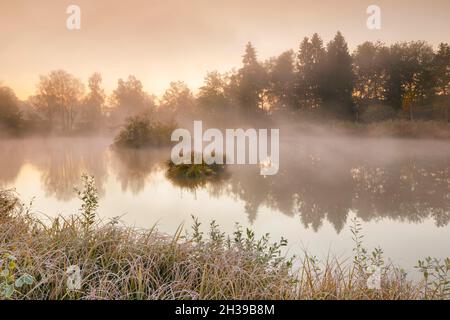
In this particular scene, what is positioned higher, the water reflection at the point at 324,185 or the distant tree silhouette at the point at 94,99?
the distant tree silhouette at the point at 94,99

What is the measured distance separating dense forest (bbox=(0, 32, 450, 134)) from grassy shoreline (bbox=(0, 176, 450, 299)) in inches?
666

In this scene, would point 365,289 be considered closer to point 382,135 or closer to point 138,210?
point 138,210

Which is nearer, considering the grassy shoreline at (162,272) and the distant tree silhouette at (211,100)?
the grassy shoreline at (162,272)

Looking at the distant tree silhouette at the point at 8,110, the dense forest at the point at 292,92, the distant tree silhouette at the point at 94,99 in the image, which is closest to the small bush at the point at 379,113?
the dense forest at the point at 292,92

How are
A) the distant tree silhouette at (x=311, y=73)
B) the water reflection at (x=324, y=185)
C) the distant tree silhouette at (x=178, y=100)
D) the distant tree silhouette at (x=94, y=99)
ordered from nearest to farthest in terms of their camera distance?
the water reflection at (x=324, y=185)
the distant tree silhouette at (x=311, y=73)
the distant tree silhouette at (x=94, y=99)
the distant tree silhouette at (x=178, y=100)

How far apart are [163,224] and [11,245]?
2.31 meters

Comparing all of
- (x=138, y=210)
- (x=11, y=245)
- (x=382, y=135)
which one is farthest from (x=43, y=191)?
(x=382, y=135)

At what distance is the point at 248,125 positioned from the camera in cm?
2830

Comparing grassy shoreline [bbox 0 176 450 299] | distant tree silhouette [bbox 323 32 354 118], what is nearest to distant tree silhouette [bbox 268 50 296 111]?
distant tree silhouette [bbox 323 32 354 118]

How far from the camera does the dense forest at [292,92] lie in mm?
22703

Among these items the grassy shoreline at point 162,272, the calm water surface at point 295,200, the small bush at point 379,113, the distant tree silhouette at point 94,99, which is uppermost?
the distant tree silhouette at point 94,99

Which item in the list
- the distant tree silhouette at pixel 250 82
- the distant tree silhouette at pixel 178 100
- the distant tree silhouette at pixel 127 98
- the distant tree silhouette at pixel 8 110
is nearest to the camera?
the distant tree silhouette at pixel 8 110

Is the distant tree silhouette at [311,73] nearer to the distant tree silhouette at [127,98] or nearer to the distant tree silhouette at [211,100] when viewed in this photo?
the distant tree silhouette at [211,100]

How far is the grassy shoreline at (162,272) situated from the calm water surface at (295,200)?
109 cm
